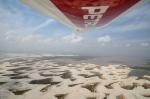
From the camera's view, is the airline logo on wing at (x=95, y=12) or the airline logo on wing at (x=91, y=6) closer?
the airline logo on wing at (x=91, y=6)

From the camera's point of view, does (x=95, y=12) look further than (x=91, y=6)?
Yes

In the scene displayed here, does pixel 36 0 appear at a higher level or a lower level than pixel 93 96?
higher

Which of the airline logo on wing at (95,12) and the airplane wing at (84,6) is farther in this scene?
the airline logo on wing at (95,12)

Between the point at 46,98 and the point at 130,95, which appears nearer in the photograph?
the point at 46,98

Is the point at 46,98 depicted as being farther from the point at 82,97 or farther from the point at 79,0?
the point at 79,0

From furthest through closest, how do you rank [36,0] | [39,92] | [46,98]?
1. [39,92]
2. [46,98]
3. [36,0]

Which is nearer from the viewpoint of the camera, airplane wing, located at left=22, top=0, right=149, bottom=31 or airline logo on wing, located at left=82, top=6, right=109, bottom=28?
airplane wing, located at left=22, top=0, right=149, bottom=31

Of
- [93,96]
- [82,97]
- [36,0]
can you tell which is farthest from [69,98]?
[36,0]

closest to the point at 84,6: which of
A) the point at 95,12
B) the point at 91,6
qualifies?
the point at 91,6

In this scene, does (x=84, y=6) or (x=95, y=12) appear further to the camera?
(x=95, y=12)

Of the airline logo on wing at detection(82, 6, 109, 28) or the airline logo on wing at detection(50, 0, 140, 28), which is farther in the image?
the airline logo on wing at detection(82, 6, 109, 28)

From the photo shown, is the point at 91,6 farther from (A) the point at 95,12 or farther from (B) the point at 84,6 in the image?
(A) the point at 95,12
